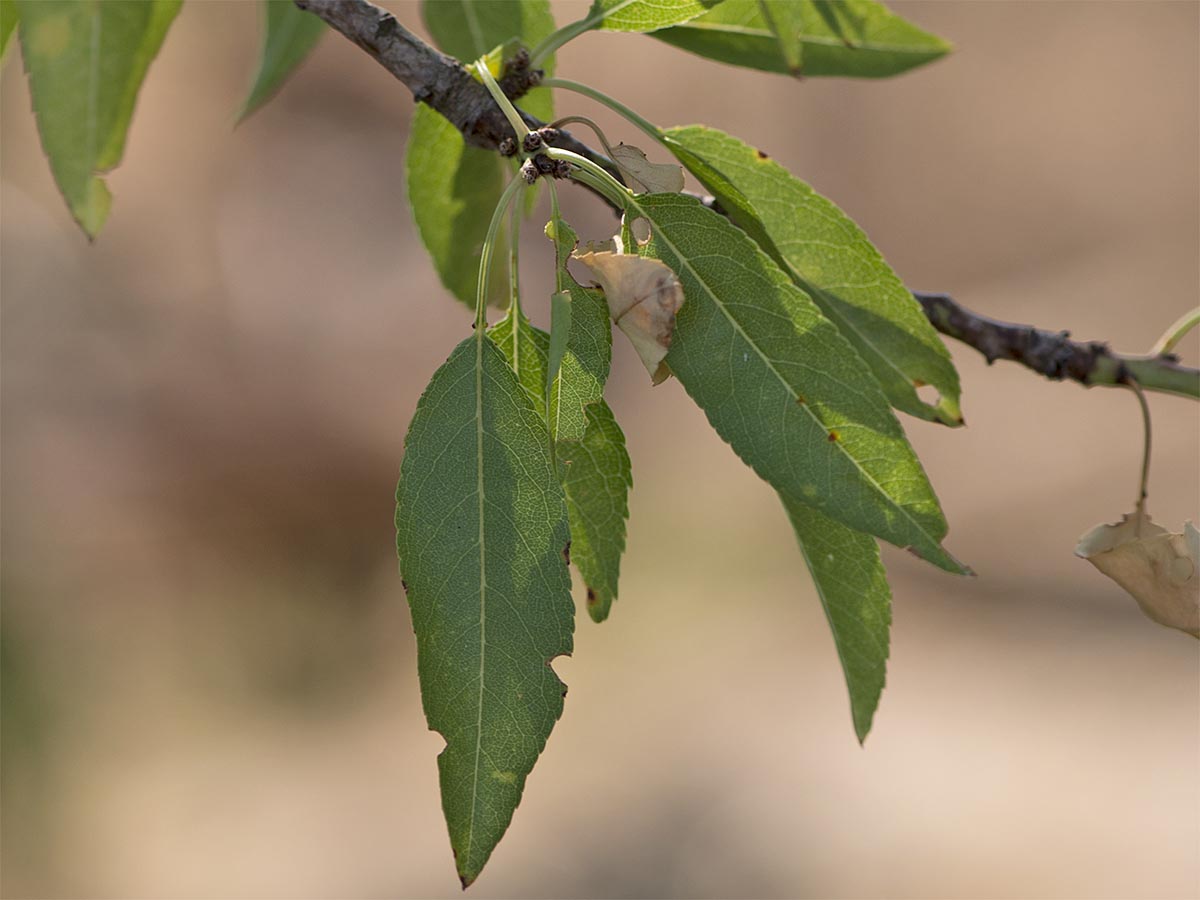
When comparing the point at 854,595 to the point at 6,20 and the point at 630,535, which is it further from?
the point at 630,535

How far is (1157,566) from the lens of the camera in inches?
27.3

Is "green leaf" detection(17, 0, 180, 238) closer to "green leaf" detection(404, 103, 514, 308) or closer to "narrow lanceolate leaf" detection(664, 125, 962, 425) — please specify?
"green leaf" detection(404, 103, 514, 308)

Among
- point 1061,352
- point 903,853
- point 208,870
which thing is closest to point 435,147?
point 1061,352

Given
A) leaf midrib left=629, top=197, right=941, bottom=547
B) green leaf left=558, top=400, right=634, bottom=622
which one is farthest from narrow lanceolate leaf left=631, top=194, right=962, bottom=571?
green leaf left=558, top=400, right=634, bottom=622

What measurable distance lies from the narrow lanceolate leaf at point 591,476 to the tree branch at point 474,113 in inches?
5.6

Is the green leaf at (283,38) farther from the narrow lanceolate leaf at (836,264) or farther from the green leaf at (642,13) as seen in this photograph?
the narrow lanceolate leaf at (836,264)

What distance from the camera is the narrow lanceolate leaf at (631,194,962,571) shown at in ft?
1.97

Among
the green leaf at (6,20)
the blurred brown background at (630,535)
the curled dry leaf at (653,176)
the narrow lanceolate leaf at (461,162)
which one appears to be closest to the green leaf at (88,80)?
the green leaf at (6,20)

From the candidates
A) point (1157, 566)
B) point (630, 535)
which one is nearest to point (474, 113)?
point (1157, 566)

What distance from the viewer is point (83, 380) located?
3639 mm

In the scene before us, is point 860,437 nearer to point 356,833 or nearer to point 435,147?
point 435,147

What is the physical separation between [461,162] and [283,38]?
236 mm

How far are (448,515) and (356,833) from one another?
9.03 feet

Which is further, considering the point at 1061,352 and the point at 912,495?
the point at 1061,352
